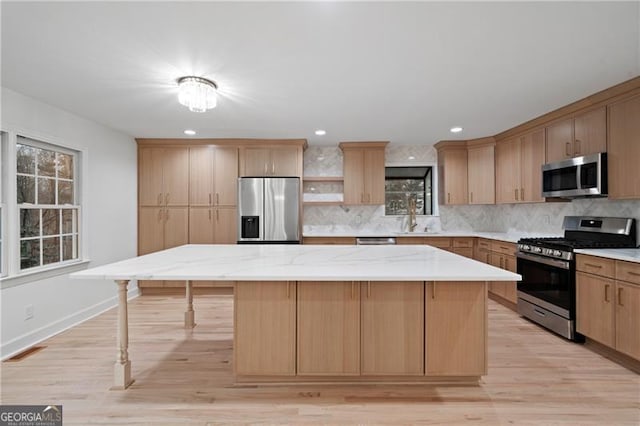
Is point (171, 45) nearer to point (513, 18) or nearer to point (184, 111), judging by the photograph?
point (184, 111)

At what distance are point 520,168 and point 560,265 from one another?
153 centimetres

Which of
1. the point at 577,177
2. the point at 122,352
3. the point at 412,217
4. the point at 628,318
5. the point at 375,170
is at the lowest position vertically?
the point at 122,352

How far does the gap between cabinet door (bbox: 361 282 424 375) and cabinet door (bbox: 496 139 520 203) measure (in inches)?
114

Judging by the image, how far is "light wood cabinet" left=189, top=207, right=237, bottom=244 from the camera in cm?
454

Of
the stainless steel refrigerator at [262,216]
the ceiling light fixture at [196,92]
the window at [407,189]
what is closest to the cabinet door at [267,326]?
the ceiling light fixture at [196,92]

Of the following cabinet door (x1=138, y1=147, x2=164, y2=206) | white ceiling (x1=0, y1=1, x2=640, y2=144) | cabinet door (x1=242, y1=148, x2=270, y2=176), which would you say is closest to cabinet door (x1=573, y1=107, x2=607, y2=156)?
white ceiling (x1=0, y1=1, x2=640, y2=144)

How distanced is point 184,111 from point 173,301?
2.57m

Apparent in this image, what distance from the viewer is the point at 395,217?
509 centimetres

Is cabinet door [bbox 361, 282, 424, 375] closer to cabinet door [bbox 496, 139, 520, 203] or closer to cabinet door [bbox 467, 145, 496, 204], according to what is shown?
cabinet door [bbox 496, 139, 520, 203]

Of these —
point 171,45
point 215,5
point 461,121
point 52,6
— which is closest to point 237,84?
point 171,45

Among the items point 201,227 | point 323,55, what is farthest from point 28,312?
point 323,55

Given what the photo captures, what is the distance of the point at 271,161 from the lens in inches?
180

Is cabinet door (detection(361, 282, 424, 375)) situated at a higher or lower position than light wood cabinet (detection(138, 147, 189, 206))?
lower

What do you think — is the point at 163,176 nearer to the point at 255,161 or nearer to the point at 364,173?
the point at 255,161
